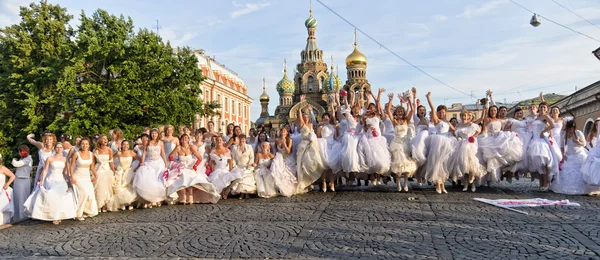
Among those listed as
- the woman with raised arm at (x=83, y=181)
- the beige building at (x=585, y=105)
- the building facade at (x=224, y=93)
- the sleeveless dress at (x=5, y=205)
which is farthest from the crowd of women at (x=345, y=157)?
the building facade at (x=224, y=93)

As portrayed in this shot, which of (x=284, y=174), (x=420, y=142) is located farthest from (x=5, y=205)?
(x=420, y=142)

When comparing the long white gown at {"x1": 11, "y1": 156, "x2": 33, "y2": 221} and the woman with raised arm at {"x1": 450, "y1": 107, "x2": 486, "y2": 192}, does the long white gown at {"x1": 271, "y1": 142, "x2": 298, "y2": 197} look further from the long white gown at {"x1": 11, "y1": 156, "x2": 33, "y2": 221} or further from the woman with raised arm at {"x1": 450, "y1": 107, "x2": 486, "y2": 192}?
the long white gown at {"x1": 11, "y1": 156, "x2": 33, "y2": 221}

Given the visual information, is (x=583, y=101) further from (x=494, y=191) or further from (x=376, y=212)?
(x=376, y=212)

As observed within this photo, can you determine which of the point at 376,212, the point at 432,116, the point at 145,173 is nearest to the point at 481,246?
the point at 376,212

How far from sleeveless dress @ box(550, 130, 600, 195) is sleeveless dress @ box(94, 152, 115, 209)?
10406 mm

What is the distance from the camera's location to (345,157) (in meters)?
11.4

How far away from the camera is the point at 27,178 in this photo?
1045 centimetres

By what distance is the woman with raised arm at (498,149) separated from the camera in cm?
1124

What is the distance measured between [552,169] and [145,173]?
9.66 meters

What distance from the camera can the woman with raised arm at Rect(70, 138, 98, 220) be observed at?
9.38 m

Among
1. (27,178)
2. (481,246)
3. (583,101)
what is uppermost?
(583,101)

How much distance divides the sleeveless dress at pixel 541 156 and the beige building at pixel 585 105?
1804cm

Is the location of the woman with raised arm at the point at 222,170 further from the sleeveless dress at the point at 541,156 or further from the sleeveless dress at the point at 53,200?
the sleeveless dress at the point at 541,156

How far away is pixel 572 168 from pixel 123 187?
10524 mm
